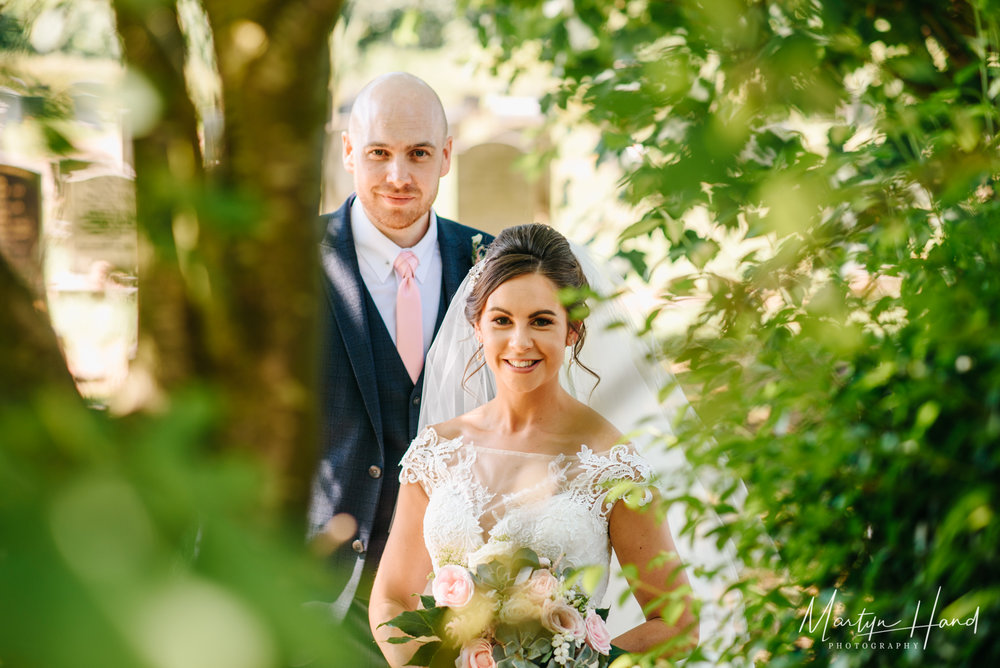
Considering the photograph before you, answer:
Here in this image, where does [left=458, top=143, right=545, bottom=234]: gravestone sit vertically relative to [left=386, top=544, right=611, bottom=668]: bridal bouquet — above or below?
above

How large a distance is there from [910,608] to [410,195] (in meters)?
2.62

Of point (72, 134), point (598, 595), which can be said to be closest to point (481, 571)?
point (598, 595)

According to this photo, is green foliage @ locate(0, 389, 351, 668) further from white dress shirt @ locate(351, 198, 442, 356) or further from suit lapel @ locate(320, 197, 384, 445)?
white dress shirt @ locate(351, 198, 442, 356)

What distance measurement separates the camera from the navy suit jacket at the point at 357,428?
3.10 m

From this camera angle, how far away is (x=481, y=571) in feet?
6.79

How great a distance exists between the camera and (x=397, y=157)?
129 inches

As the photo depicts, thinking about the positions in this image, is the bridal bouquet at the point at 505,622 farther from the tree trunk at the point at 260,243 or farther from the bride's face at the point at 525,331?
the tree trunk at the point at 260,243

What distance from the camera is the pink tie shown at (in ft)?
10.8

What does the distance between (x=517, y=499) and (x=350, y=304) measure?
1.16 m

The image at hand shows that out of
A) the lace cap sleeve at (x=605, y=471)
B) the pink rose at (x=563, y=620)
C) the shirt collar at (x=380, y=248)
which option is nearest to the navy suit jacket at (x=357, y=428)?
the shirt collar at (x=380, y=248)

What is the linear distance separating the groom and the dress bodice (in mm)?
515

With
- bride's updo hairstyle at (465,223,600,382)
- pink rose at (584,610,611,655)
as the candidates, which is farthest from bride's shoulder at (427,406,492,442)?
pink rose at (584,610,611,655)

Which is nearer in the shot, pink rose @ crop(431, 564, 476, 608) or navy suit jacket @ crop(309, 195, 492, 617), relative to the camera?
pink rose @ crop(431, 564, 476, 608)

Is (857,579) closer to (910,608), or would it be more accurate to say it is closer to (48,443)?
(910,608)
